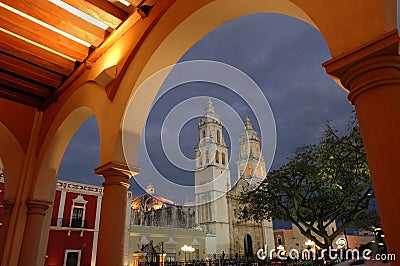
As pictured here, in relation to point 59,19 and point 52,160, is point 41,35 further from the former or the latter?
point 52,160

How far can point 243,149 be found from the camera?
105ft

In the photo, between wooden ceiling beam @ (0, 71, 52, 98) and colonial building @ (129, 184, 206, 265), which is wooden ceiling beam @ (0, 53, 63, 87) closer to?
wooden ceiling beam @ (0, 71, 52, 98)

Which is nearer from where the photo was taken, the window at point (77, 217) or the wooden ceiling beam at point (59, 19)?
the wooden ceiling beam at point (59, 19)

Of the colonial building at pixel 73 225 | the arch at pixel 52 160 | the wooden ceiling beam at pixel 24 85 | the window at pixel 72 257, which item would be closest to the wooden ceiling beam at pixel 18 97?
the wooden ceiling beam at pixel 24 85

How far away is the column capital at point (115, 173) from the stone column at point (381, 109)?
239cm

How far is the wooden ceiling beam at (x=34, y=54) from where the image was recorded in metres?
3.99

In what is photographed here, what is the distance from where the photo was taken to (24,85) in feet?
16.5

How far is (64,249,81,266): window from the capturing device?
12984 millimetres

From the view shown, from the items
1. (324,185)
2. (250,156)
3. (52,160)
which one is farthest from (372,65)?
(250,156)

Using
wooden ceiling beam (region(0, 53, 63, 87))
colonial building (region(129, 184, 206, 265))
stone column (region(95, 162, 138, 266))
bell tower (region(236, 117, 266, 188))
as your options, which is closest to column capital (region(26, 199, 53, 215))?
wooden ceiling beam (region(0, 53, 63, 87))

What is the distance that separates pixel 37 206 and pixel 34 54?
2.62m

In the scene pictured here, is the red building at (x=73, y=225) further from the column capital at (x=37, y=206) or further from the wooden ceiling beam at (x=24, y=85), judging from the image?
the wooden ceiling beam at (x=24, y=85)

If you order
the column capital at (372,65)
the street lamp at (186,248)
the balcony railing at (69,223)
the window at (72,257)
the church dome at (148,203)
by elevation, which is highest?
the church dome at (148,203)

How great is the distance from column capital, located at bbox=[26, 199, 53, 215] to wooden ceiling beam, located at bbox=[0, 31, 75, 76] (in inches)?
90.9
